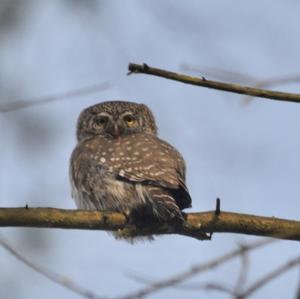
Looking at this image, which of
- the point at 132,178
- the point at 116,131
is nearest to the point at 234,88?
the point at 132,178

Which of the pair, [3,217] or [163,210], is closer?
[3,217]

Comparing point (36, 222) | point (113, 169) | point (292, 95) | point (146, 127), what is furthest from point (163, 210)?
point (146, 127)

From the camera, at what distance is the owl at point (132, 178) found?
5.24 meters

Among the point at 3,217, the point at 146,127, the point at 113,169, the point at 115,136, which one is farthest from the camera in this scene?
the point at 146,127

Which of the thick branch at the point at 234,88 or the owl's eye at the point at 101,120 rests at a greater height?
the owl's eye at the point at 101,120

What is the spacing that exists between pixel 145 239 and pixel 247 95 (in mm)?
2564

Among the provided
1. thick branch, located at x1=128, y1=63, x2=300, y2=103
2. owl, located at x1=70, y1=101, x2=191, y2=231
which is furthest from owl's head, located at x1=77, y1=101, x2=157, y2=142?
thick branch, located at x1=128, y1=63, x2=300, y2=103

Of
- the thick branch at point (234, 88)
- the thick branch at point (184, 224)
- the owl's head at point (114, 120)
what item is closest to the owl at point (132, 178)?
the thick branch at point (184, 224)

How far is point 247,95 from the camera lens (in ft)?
11.0

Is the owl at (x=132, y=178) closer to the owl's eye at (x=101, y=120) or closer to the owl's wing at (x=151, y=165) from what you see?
the owl's wing at (x=151, y=165)

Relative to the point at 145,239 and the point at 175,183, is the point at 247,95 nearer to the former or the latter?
the point at 175,183

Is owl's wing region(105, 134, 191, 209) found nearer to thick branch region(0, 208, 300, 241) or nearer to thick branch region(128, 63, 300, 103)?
thick branch region(0, 208, 300, 241)

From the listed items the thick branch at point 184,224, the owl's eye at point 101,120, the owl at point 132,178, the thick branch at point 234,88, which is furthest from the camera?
A: the owl's eye at point 101,120

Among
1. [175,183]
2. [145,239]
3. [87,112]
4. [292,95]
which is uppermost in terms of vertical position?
[87,112]
